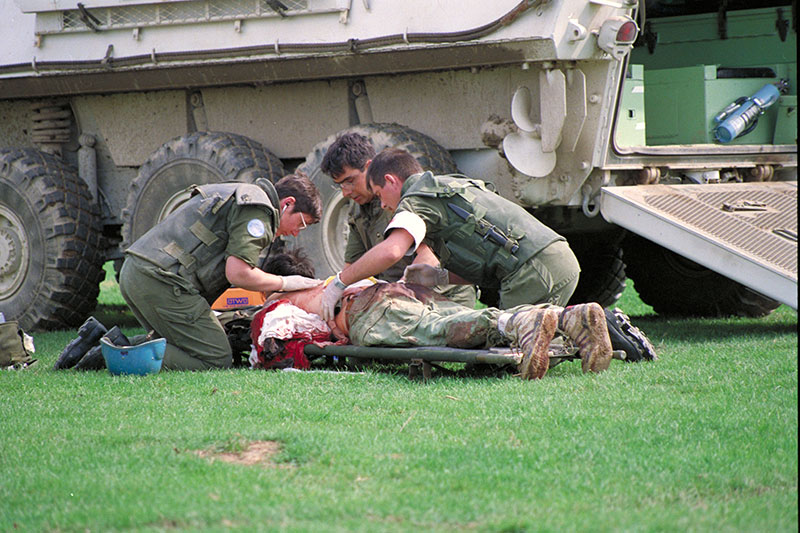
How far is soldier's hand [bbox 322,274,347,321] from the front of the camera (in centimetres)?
623

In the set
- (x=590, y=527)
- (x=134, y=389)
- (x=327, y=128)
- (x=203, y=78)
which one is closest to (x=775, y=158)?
(x=327, y=128)

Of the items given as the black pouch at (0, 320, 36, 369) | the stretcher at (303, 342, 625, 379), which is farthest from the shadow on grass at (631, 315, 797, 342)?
the black pouch at (0, 320, 36, 369)

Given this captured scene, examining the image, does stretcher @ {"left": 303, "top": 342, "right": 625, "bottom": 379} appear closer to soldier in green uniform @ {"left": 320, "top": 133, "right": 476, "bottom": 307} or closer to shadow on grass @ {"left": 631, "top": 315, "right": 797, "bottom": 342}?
soldier in green uniform @ {"left": 320, "top": 133, "right": 476, "bottom": 307}

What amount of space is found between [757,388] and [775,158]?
10.8ft

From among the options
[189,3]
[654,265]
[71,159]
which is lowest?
[654,265]

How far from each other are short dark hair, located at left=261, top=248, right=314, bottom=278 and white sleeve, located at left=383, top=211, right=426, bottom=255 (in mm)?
1489

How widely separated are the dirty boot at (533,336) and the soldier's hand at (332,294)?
44.4 inches

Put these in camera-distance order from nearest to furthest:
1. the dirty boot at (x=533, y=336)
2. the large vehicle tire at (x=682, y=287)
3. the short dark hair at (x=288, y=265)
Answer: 1. the dirty boot at (x=533, y=336)
2. the short dark hair at (x=288, y=265)
3. the large vehicle tire at (x=682, y=287)

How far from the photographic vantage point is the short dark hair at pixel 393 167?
255 inches

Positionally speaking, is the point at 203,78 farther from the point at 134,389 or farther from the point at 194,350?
the point at 134,389

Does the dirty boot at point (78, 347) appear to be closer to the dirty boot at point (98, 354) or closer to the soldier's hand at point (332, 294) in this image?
the dirty boot at point (98, 354)

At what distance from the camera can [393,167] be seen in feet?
21.3

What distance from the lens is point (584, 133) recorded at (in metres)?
7.16

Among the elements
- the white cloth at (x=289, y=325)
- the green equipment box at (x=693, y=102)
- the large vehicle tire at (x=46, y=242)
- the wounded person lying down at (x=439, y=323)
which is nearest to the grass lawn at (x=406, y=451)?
the wounded person lying down at (x=439, y=323)
